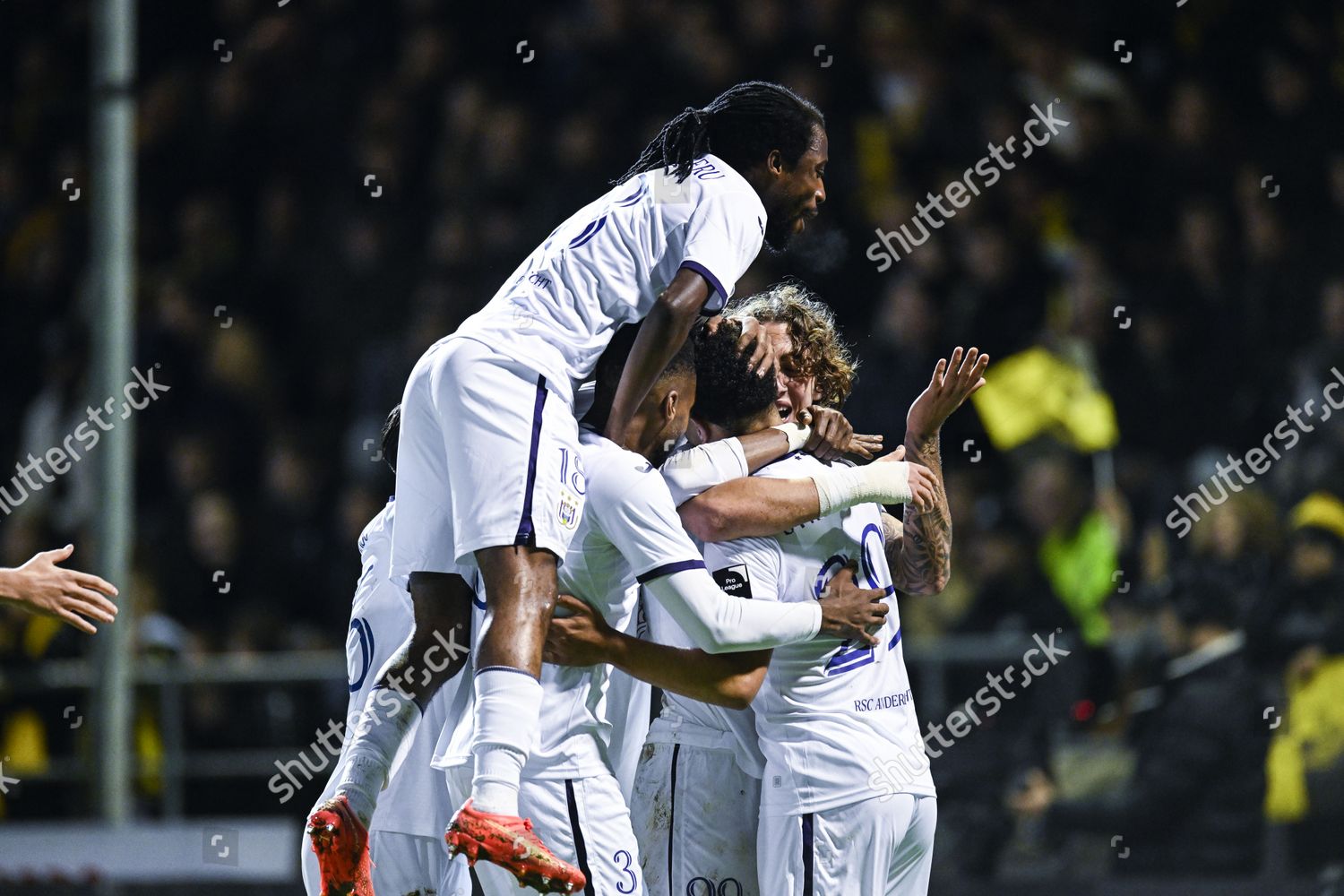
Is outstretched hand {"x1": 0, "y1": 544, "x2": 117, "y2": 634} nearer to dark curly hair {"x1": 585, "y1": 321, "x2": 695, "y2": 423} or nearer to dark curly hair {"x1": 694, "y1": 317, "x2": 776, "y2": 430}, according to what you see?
dark curly hair {"x1": 585, "y1": 321, "x2": 695, "y2": 423}

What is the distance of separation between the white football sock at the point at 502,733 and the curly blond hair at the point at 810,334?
136cm

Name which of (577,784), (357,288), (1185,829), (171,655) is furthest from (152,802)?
(577,784)

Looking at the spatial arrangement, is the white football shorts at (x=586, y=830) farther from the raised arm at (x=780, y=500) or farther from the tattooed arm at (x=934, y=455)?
the tattooed arm at (x=934, y=455)

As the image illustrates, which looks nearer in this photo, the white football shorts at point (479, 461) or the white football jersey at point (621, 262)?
the white football shorts at point (479, 461)

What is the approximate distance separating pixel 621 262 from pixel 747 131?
642 mm

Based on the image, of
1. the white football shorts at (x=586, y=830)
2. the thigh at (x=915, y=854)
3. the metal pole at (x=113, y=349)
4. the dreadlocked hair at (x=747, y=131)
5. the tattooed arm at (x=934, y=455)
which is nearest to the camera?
the white football shorts at (x=586, y=830)

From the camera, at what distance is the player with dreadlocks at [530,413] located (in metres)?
3.71

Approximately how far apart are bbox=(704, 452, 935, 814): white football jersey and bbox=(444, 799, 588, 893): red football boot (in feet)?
2.47

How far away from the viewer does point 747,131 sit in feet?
15.6

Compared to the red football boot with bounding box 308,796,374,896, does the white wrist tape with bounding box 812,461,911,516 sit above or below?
above

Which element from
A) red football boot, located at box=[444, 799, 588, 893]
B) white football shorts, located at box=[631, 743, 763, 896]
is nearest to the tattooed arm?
white football shorts, located at box=[631, 743, 763, 896]

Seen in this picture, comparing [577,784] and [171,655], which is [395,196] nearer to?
[171,655]

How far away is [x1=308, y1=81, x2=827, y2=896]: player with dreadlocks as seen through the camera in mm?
3707

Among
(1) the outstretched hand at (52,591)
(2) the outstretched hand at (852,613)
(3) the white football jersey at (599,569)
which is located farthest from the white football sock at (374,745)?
(2) the outstretched hand at (852,613)
